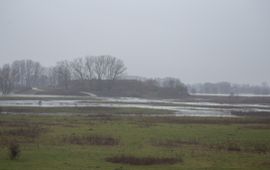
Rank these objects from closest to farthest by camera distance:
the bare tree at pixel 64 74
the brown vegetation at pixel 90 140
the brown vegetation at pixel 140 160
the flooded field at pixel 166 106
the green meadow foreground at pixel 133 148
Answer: the green meadow foreground at pixel 133 148 < the brown vegetation at pixel 140 160 < the brown vegetation at pixel 90 140 < the flooded field at pixel 166 106 < the bare tree at pixel 64 74

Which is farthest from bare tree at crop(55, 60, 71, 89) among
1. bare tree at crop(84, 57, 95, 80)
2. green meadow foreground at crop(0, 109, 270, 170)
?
green meadow foreground at crop(0, 109, 270, 170)

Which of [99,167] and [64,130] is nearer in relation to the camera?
[99,167]

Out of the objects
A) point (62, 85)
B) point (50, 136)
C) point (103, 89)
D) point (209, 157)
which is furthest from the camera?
point (62, 85)

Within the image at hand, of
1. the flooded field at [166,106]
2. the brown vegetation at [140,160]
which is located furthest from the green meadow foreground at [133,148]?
the flooded field at [166,106]

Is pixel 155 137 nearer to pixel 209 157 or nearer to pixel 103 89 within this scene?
pixel 209 157

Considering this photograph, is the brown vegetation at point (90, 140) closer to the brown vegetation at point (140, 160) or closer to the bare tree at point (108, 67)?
the brown vegetation at point (140, 160)

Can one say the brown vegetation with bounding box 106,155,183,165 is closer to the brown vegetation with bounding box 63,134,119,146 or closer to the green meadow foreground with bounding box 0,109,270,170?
the green meadow foreground with bounding box 0,109,270,170

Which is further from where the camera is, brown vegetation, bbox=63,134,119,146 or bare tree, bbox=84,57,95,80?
bare tree, bbox=84,57,95,80

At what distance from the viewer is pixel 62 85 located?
16875cm

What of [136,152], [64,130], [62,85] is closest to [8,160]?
[136,152]

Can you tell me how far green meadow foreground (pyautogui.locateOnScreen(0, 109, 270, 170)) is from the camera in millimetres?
19562

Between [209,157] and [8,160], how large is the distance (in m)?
11.5

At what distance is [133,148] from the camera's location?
974 inches

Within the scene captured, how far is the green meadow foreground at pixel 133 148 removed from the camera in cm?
1956
